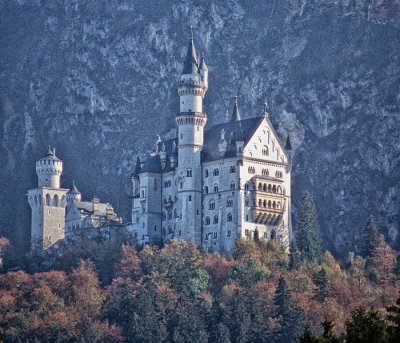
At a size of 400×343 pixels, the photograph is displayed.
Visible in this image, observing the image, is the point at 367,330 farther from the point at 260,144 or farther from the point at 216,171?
the point at 260,144

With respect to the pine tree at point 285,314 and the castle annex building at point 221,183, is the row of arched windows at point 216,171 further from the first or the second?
the pine tree at point 285,314

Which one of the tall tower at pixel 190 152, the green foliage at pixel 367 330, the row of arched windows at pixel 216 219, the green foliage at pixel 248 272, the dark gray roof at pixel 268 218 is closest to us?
the green foliage at pixel 367 330

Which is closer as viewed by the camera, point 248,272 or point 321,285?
point 321,285

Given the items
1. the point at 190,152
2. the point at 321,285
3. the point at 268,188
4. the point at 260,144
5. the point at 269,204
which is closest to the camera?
the point at 321,285

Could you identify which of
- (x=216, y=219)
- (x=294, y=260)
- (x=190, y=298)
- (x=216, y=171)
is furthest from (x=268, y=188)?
(x=190, y=298)

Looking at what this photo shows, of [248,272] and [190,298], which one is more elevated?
[248,272]

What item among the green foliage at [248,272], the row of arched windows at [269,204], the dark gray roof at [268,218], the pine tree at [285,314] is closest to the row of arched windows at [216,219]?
the dark gray roof at [268,218]

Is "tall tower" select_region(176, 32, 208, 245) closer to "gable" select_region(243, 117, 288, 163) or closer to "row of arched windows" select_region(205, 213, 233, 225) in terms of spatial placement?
"row of arched windows" select_region(205, 213, 233, 225)
